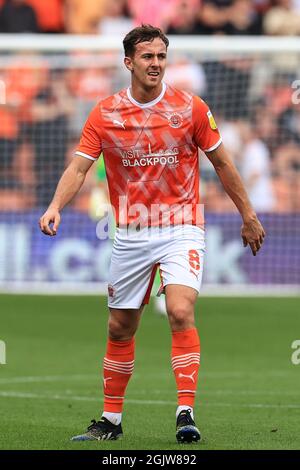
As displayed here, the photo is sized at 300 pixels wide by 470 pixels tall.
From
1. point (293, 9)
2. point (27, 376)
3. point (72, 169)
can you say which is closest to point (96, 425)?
point (72, 169)

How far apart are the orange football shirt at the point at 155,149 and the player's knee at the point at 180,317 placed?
2.12 feet

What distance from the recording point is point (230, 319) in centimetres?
1755

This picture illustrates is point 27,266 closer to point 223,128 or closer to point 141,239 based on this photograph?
point 223,128

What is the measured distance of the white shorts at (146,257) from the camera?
27.2 ft

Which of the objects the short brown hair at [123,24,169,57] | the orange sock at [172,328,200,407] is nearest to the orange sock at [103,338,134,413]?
the orange sock at [172,328,200,407]

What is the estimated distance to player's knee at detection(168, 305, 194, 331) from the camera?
8.00 m

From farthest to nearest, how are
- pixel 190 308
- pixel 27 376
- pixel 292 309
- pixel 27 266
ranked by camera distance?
pixel 27 266 → pixel 292 309 → pixel 27 376 → pixel 190 308

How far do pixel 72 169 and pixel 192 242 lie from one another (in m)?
0.93

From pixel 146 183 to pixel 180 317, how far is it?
0.96m

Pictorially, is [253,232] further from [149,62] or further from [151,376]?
[151,376]

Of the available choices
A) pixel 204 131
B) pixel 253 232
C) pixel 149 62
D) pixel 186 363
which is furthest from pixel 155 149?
pixel 186 363

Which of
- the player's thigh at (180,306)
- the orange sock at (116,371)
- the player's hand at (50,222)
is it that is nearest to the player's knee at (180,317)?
the player's thigh at (180,306)

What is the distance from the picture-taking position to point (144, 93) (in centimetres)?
838

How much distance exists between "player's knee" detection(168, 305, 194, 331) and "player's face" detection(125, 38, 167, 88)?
1.46m
